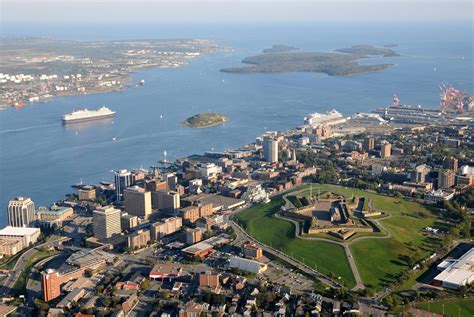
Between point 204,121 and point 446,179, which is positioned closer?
point 446,179

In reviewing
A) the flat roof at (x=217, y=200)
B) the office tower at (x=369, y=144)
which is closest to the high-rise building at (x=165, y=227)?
the flat roof at (x=217, y=200)

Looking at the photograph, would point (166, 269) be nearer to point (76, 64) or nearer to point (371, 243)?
point (371, 243)

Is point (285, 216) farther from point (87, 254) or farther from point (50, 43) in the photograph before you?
point (50, 43)

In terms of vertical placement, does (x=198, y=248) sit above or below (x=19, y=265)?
above

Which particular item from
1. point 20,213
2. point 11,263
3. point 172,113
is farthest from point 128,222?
point 172,113

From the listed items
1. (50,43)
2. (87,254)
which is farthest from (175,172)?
(50,43)

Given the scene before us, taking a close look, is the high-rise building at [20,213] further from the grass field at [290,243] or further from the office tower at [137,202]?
the grass field at [290,243]

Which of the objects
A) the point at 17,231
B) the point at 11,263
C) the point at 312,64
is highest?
the point at 312,64

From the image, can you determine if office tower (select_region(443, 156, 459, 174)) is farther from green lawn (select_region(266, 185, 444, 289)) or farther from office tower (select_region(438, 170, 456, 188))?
green lawn (select_region(266, 185, 444, 289))
